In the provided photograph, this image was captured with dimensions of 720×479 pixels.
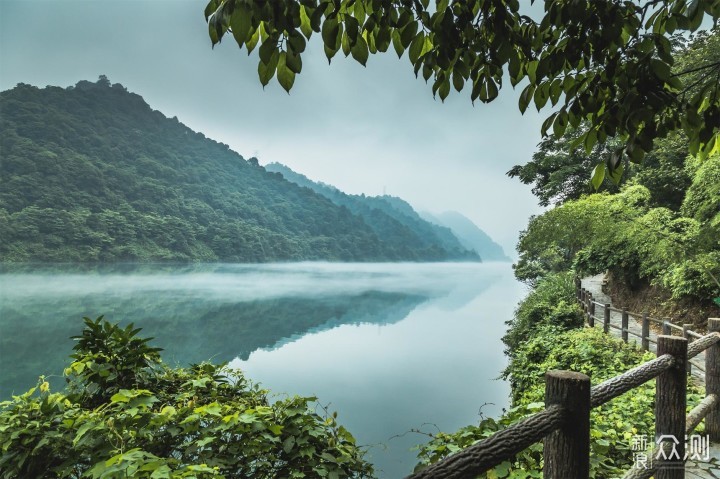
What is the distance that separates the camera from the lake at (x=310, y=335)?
51.0 ft

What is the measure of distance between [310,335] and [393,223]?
8118cm

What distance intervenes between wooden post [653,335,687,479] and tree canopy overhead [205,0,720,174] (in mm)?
1075

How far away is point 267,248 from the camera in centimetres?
7438

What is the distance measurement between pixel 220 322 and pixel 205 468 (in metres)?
32.0

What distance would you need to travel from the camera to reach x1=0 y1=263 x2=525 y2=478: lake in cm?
1554

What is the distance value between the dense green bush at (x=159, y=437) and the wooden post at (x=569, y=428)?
1265 mm

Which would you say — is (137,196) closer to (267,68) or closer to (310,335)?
(310,335)

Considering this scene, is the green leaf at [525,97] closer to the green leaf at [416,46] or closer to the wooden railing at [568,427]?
the green leaf at [416,46]

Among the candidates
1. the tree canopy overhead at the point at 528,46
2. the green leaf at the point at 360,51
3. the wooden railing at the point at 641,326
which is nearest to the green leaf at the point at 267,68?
the tree canopy overhead at the point at 528,46

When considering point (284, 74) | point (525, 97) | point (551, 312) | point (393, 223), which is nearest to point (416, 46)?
point (284, 74)

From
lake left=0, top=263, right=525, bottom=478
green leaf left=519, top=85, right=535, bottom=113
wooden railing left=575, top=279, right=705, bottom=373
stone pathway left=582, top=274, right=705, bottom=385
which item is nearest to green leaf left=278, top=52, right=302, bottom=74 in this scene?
green leaf left=519, top=85, right=535, bottom=113

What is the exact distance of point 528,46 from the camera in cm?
182

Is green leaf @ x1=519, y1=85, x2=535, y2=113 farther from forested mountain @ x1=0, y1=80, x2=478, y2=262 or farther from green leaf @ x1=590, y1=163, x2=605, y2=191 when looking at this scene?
forested mountain @ x1=0, y1=80, x2=478, y2=262

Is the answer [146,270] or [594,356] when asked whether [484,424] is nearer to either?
[594,356]
